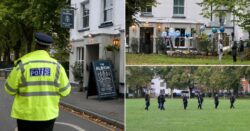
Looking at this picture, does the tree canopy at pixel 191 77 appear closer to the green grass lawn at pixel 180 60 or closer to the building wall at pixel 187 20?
the green grass lawn at pixel 180 60

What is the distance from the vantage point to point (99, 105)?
21.1 feet

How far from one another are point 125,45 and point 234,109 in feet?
3.89

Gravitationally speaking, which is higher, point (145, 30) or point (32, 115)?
point (145, 30)

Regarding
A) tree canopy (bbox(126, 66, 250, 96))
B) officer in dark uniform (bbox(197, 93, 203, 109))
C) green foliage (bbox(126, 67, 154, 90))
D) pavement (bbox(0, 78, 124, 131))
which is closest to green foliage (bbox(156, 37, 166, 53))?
tree canopy (bbox(126, 66, 250, 96))

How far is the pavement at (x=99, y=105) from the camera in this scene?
523cm

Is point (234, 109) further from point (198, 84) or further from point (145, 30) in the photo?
point (145, 30)

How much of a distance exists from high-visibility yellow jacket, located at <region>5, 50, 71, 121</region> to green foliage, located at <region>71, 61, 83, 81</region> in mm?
1351

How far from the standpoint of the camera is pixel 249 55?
3.01m

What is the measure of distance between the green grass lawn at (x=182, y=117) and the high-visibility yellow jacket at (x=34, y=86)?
0.75 metres

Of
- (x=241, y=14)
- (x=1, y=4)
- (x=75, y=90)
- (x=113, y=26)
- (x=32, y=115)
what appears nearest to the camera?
(x=241, y=14)

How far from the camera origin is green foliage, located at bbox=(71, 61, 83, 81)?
185 inches

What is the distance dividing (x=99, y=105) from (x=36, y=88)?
10.6ft

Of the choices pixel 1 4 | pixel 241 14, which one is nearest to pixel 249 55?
pixel 241 14

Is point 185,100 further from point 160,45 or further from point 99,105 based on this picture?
point 99,105
